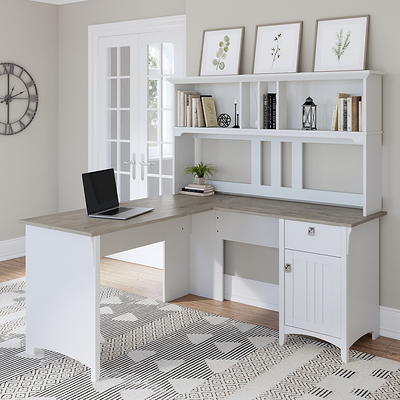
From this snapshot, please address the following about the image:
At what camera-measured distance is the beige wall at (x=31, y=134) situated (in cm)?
562

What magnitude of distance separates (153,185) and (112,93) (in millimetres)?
959

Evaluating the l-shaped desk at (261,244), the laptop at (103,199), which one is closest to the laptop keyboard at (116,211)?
the laptop at (103,199)

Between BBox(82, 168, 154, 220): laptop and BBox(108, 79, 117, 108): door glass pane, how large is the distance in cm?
209

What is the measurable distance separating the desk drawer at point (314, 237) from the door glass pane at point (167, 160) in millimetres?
1912

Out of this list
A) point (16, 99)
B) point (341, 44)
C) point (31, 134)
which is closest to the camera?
point (341, 44)

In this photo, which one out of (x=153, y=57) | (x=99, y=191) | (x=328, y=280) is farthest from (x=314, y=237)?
(x=153, y=57)

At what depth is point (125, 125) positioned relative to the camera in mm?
5594

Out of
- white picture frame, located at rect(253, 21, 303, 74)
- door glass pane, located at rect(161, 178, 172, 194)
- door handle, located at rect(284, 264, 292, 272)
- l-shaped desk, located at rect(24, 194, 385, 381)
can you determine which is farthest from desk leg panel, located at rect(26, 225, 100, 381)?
door glass pane, located at rect(161, 178, 172, 194)

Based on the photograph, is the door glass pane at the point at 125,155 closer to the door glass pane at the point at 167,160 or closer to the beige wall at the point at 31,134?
the door glass pane at the point at 167,160

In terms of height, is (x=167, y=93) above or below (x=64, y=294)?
above

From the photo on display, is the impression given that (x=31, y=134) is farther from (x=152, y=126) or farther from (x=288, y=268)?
(x=288, y=268)

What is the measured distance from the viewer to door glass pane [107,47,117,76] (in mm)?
5582

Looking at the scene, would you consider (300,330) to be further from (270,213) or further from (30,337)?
A: (30,337)

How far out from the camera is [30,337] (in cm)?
347
